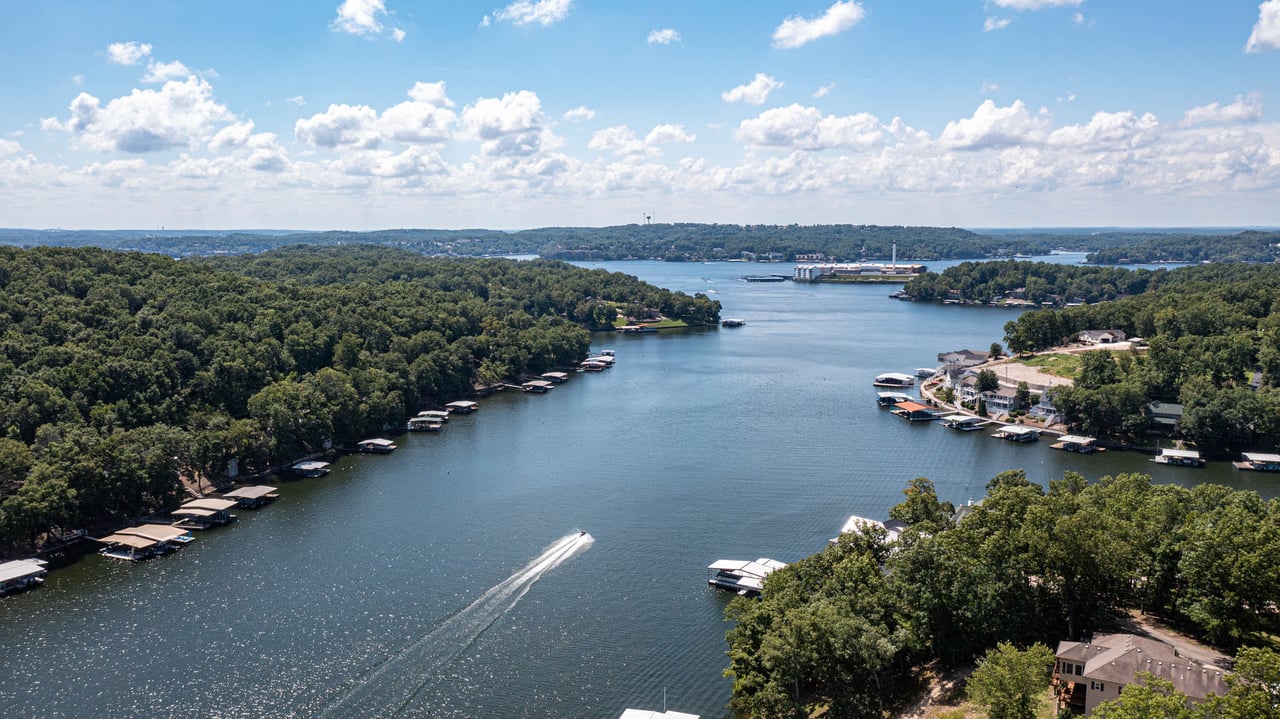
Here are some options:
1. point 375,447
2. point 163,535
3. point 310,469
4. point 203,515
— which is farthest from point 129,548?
point 375,447

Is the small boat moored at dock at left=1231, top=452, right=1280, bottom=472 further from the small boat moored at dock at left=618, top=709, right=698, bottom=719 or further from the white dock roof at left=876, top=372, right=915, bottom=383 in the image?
the small boat moored at dock at left=618, top=709, right=698, bottom=719

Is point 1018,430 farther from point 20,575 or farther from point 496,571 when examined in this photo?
point 20,575

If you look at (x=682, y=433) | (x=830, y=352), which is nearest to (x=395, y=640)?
(x=682, y=433)

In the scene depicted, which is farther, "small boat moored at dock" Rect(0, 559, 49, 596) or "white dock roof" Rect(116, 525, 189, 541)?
"white dock roof" Rect(116, 525, 189, 541)

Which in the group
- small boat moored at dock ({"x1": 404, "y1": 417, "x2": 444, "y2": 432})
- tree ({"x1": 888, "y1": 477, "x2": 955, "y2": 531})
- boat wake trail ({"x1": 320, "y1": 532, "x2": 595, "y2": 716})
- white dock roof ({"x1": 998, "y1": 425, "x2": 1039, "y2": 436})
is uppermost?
tree ({"x1": 888, "y1": 477, "x2": 955, "y2": 531})

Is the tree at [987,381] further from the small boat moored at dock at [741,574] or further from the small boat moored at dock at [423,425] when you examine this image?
the small boat moored at dock at [423,425]

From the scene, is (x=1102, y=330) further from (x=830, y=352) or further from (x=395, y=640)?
(x=395, y=640)

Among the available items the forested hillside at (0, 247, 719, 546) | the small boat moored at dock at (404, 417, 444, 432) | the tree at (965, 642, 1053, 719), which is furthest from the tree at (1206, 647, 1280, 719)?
the small boat moored at dock at (404, 417, 444, 432)
